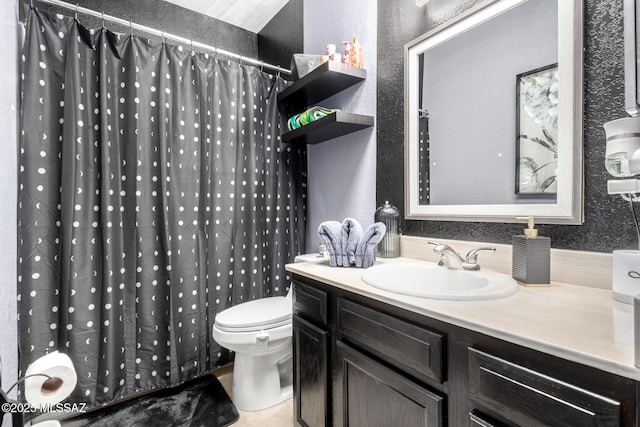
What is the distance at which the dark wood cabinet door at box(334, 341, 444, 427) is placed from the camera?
29.4 inches

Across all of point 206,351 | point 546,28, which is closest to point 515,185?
point 546,28

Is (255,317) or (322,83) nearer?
(255,317)

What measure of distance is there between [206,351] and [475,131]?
6.35 ft

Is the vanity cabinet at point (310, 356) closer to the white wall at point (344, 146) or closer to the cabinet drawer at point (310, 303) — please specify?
the cabinet drawer at point (310, 303)

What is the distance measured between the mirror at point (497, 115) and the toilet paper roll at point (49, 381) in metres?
1.38

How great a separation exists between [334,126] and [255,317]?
114cm

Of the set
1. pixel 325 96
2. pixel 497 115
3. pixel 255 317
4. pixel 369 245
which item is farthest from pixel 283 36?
pixel 255 317

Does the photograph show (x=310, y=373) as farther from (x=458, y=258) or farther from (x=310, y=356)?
(x=458, y=258)

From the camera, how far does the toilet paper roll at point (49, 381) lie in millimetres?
766

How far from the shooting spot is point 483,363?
62 centimetres

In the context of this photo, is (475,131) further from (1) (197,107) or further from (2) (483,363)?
(1) (197,107)

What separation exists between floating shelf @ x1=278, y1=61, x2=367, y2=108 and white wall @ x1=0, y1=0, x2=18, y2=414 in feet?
4.15

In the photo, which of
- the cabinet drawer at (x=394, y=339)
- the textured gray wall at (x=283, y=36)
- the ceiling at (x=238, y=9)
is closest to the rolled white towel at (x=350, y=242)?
the cabinet drawer at (x=394, y=339)

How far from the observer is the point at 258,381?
1.60m
